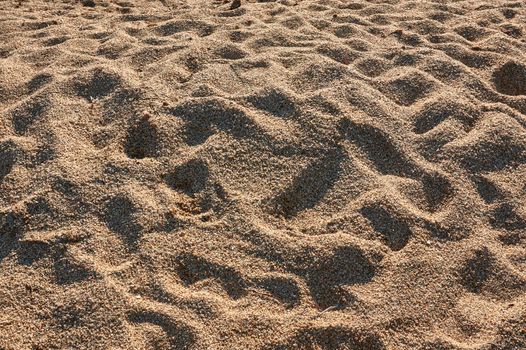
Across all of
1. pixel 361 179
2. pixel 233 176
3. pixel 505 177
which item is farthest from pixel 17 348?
pixel 505 177

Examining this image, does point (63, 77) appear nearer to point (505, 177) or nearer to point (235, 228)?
point (235, 228)

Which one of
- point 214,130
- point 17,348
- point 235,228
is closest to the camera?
point 17,348

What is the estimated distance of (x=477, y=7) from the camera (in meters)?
4.18

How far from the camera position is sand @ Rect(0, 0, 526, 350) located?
79.0 inches

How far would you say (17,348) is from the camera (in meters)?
1.90

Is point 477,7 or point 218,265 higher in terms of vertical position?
point 477,7

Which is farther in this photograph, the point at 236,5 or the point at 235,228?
the point at 236,5

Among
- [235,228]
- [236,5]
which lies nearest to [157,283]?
[235,228]

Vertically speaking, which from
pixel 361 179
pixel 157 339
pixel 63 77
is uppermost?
pixel 63 77

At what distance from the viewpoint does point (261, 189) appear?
2.49 meters

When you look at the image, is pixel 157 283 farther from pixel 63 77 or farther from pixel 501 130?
pixel 501 130

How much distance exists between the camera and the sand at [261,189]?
201 centimetres

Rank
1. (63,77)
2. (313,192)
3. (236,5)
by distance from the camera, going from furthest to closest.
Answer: (236,5) → (63,77) → (313,192)

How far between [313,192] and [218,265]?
0.57 meters
